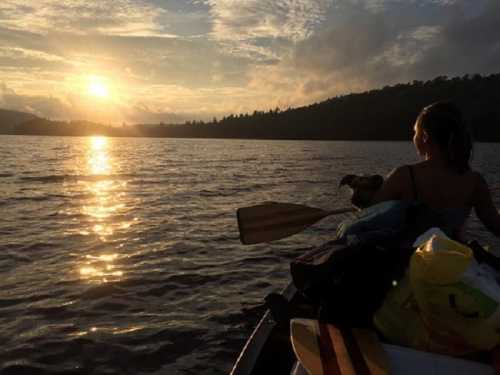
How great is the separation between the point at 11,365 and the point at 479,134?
172652 mm

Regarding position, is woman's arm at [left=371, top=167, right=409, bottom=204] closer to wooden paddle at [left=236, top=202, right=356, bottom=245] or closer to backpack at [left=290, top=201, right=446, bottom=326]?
backpack at [left=290, top=201, right=446, bottom=326]

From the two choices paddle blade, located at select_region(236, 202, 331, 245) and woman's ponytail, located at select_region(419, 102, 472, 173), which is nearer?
woman's ponytail, located at select_region(419, 102, 472, 173)

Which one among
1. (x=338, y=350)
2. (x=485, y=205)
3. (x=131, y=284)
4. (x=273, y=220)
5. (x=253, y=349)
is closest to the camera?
(x=338, y=350)

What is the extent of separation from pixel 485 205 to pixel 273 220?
3.05 metres

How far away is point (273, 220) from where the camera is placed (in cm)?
715

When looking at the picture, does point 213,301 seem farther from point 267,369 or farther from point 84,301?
point 267,369

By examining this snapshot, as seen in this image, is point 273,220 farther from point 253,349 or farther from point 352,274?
point 352,274

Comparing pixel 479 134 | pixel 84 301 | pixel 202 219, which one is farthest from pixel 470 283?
pixel 479 134

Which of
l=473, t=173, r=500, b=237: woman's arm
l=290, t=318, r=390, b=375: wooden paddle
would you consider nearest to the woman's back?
l=473, t=173, r=500, b=237: woman's arm

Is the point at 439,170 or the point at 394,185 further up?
the point at 439,170

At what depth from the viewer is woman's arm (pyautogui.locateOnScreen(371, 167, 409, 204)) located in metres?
4.82

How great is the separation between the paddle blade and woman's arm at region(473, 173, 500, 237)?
223cm

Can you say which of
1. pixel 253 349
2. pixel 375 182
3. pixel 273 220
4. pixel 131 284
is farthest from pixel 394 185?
pixel 131 284

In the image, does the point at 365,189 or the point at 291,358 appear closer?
the point at 291,358
